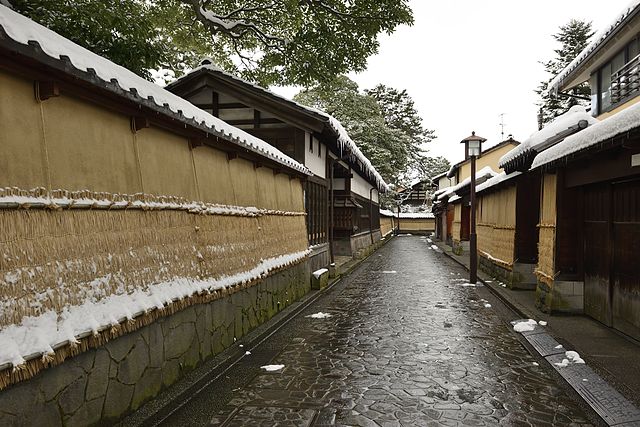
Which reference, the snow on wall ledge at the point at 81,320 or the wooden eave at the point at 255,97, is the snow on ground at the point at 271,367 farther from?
the wooden eave at the point at 255,97

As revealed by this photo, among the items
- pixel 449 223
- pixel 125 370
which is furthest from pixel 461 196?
pixel 125 370

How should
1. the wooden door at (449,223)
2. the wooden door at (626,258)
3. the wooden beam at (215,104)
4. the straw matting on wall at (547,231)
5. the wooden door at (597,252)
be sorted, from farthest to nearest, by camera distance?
the wooden door at (449,223) < the wooden beam at (215,104) < the straw matting on wall at (547,231) < the wooden door at (597,252) < the wooden door at (626,258)

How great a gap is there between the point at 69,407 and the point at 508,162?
1183 centimetres

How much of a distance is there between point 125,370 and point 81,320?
101 centimetres

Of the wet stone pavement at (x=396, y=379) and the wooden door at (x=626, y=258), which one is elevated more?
the wooden door at (x=626, y=258)

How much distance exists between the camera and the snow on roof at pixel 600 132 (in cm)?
616

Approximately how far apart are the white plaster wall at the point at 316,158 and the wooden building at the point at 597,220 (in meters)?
8.08

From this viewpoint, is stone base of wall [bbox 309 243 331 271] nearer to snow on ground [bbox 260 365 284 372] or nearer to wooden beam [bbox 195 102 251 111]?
wooden beam [bbox 195 102 251 111]

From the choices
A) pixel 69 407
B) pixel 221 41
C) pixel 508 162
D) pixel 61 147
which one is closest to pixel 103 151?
pixel 61 147

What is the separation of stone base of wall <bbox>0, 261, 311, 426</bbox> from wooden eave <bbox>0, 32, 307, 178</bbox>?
2.46m

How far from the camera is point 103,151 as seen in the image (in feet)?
16.0

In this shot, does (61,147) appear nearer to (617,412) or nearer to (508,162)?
(617,412)

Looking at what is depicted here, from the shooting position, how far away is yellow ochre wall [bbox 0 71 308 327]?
3621mm

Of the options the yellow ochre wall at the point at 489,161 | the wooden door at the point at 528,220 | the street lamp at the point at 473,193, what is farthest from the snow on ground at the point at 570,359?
the yellow ochre wall at the point at 489,161
